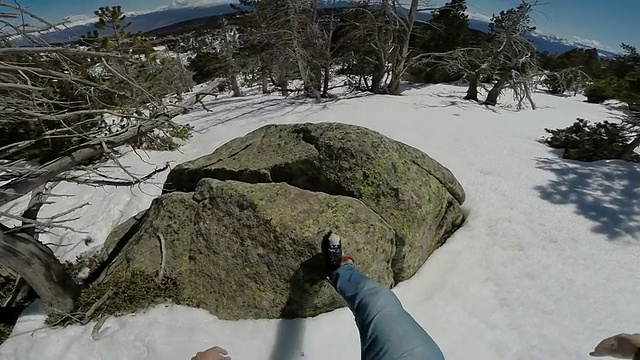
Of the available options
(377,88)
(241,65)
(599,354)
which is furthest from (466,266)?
(241,65)

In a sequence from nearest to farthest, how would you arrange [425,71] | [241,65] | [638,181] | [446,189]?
[446,189] < [638,181] < [241,65] < [425,71]

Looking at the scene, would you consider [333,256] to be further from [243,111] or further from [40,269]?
[243,111]

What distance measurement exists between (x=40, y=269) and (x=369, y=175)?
13.1ft

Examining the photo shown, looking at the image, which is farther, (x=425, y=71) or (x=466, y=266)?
(x=425, y=71)

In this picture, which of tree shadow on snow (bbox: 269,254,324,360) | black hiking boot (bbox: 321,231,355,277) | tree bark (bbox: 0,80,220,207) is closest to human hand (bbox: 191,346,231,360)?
tree shadow on snow (bbox: 269,254,324,360)

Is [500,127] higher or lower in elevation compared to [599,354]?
lower

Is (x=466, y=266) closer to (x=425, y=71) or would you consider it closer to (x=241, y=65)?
(x=241, y=65)

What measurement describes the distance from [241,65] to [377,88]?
809 centimetres

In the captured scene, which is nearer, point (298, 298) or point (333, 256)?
point (333, 256)

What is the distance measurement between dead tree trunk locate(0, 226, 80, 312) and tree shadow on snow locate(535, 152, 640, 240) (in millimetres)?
7276

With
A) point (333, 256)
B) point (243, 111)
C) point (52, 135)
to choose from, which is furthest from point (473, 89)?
point (52, 135)

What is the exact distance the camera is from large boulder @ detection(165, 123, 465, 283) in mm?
5230

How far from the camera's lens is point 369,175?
540 centimetres

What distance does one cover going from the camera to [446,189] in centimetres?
616
